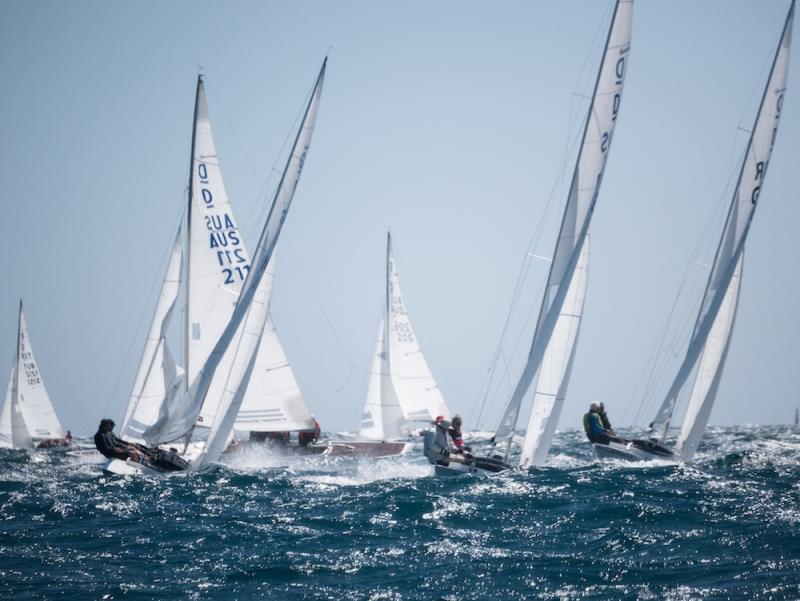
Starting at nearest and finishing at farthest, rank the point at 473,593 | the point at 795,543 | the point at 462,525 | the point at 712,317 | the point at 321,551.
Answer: the point at 473,593 < the point at 795,543 < the point at 321,551 < the point at 462,525 < the point at 712,317

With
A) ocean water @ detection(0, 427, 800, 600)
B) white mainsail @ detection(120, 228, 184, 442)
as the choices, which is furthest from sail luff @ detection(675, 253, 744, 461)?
white mainsail @ detection(120, 228, 184, 442)

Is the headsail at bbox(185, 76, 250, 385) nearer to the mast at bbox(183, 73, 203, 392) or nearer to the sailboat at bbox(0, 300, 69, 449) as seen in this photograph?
the mast at bbox(183, 73, 203, 392)

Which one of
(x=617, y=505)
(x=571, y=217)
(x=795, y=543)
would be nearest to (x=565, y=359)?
(x=571, y=217)

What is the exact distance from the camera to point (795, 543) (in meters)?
10.7

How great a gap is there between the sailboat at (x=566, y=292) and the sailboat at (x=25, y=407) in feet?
90.1

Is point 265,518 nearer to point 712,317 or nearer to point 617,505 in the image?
point 617,505

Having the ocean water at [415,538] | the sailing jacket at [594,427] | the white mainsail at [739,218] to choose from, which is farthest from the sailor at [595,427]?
the ocean water at [415,538]

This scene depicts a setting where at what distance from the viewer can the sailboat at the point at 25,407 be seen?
3934 centimetres

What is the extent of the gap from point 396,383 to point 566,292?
1535 centimetres

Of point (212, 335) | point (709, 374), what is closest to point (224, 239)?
point (212, 335)

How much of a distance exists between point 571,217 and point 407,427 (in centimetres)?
1583

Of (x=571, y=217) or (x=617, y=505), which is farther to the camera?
(x=571, y=217)

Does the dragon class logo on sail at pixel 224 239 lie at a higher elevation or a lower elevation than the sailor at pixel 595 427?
higher

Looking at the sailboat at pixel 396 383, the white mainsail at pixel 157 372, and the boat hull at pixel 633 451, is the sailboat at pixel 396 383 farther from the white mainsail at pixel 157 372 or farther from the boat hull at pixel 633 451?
the boat hull at pixel 633 451
